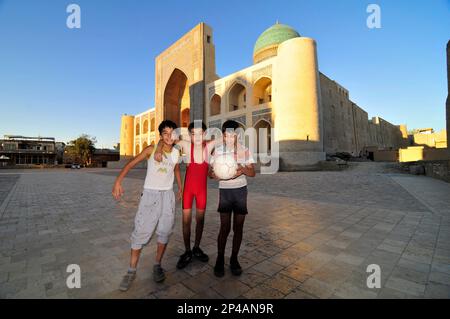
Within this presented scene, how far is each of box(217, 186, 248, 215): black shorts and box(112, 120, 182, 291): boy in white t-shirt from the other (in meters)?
0.50

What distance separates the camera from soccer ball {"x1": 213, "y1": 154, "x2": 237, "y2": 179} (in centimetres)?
209

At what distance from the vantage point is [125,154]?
42719mm

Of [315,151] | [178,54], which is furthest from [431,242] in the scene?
[178,54]

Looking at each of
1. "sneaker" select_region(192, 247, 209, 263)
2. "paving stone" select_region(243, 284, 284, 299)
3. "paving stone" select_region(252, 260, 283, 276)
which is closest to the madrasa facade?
"paving stone" select_region(252, 260, 283, 276)

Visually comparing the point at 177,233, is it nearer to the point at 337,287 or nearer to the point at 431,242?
the point at 337,287

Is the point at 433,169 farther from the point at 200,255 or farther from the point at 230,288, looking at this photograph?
the point at 230,288

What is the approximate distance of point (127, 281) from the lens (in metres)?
1.86

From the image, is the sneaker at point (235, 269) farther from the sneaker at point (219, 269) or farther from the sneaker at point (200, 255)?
the sneaker at point (200, 255)

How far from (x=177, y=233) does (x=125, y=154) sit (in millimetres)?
43796

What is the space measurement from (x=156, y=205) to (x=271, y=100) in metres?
21.3

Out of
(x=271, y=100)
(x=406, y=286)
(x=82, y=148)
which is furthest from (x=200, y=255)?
(x=82, y=148)

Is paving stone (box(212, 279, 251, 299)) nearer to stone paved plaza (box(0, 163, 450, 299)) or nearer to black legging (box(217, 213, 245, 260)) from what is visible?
stone paved plaza (box(0, 163, 450, 299))

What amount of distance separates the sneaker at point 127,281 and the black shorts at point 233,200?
0.97m

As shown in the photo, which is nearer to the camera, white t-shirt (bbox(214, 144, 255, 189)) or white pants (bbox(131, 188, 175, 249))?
white pants (bbox(131, 188, 175, 249))
